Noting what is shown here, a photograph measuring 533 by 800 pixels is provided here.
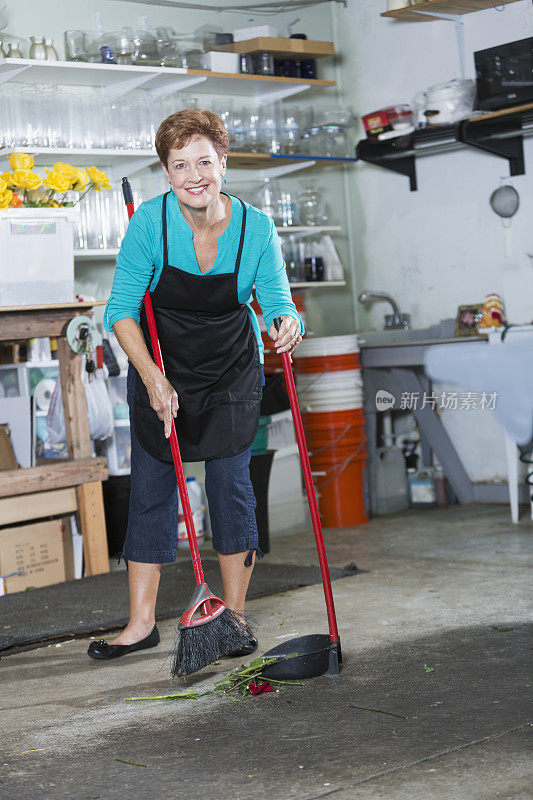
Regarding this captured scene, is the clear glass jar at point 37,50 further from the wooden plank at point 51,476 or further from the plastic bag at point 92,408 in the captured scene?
the wooden plank at point 51,476

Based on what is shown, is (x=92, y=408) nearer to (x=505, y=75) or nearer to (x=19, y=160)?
(x=19, y=160)

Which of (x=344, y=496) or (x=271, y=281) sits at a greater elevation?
(x=271, y=281)

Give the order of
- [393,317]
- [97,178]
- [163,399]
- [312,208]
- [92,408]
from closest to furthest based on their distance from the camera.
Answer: [163,399], [97,178], [92,408], [312,208], [393,317]

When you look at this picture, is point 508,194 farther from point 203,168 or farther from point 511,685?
point 511,685

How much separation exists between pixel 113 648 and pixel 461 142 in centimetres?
316

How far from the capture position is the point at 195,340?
107 inches

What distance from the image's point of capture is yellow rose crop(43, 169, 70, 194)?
381cm

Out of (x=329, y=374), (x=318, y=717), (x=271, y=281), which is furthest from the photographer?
(x=329, y=374)

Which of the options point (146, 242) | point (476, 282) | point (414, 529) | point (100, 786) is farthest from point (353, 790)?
point (476, 282)

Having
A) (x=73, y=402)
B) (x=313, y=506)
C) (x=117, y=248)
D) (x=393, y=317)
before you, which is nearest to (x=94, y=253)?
(x=117, y=248)

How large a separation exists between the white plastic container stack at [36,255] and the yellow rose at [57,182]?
0.09 meters

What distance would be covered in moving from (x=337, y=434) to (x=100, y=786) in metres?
3.19

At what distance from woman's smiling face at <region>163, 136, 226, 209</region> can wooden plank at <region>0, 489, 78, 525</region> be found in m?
1.61

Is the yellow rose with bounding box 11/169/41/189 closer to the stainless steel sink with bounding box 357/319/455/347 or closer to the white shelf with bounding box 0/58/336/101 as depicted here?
the white shelf with bounding box 0/58/336/101
